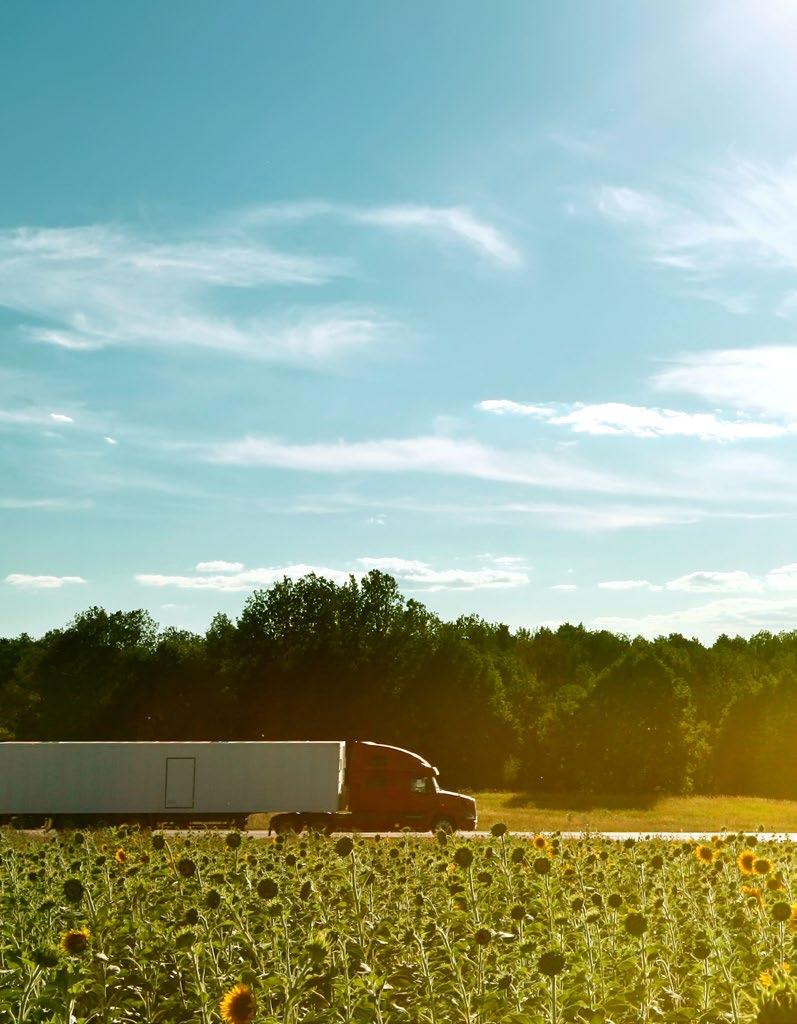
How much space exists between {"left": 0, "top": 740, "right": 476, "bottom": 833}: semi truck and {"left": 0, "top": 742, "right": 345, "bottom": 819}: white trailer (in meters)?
0.03

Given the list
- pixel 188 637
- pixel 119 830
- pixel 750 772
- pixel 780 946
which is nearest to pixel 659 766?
pixel 750 772

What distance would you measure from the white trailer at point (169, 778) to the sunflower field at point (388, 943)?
A: 27.2 meters

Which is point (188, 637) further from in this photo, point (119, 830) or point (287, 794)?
point (119, 830)

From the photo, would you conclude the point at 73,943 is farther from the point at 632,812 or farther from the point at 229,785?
the point at 632,812

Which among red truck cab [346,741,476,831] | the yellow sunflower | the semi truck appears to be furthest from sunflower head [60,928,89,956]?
red truck cab [346,741,476,831]

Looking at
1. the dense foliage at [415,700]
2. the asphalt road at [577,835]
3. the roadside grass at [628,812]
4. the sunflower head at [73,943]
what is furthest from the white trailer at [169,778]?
the sunflower head at [73,943]

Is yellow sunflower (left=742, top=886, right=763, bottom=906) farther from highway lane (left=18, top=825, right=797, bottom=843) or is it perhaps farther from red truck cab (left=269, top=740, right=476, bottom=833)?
red truck cab (left=269, top=740, right=476, bottom=833)

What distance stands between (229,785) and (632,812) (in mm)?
22928

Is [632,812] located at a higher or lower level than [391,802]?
lower

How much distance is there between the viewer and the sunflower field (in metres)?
5.75

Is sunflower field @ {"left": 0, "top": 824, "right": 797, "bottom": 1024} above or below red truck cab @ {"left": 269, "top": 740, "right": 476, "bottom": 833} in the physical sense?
above

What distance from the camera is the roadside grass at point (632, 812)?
41.5 meters

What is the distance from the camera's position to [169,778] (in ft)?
124

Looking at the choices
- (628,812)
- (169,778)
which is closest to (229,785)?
(169,778)
